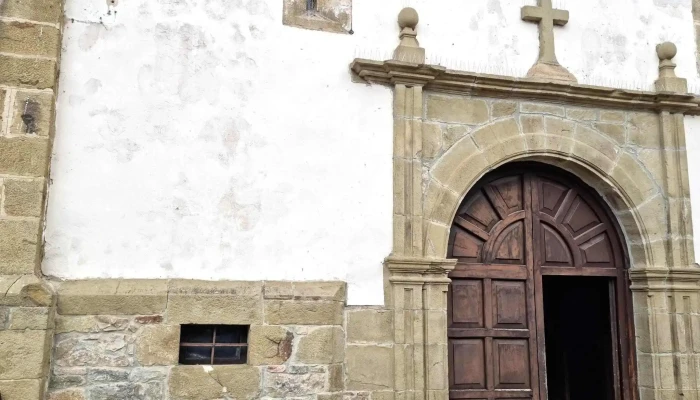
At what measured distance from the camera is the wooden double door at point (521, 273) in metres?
4.65

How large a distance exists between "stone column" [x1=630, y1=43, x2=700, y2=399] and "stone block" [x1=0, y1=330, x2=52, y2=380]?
3824 mm

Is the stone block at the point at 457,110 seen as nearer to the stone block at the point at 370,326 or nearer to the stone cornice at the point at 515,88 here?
the stone cornice at the point at 515,88

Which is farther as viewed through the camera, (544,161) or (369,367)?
(544,161)

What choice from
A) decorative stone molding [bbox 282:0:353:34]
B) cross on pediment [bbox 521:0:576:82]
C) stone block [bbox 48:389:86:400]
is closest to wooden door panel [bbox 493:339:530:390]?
cross on pediment [bbox 521:0:576:82]

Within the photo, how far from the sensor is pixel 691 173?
5.07 m

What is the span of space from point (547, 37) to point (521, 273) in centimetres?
167

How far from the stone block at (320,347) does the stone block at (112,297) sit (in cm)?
84

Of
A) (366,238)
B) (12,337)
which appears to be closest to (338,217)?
(366,238)

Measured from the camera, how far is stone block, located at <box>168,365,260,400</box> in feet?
12.6

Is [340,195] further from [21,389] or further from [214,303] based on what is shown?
[21,389]

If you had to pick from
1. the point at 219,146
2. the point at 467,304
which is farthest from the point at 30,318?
the point at 467,304

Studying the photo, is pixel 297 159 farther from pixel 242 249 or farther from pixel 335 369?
pixel 335 369

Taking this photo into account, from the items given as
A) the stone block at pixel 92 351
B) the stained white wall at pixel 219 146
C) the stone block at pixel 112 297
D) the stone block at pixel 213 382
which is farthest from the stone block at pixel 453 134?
the stone block at pixel 92 351

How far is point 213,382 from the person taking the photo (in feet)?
12.8
